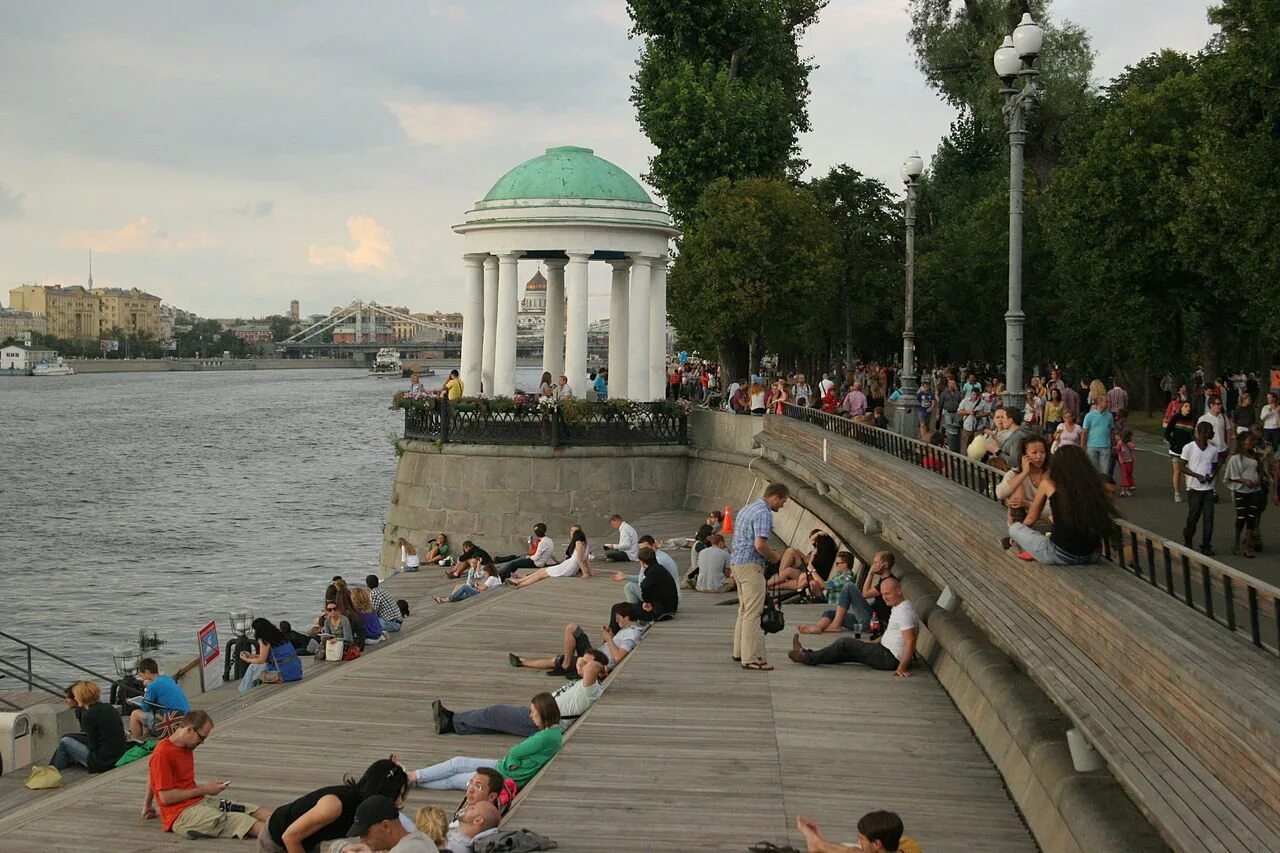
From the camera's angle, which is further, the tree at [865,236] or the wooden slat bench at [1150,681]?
the tree at [865,236]

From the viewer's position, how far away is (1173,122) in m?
40.6

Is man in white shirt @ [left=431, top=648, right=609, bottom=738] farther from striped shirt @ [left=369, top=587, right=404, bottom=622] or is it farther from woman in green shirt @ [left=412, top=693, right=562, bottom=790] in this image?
striped shirt @ [left=369, top=587, right=404, bottom=622]

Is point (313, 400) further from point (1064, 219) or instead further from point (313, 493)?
point (1064, 219)

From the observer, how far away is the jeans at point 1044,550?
10.6 metres

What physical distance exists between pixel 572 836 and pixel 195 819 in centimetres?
313

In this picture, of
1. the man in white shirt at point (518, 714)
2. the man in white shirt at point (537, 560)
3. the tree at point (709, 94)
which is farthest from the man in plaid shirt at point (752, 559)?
the tree at point (709, 94)

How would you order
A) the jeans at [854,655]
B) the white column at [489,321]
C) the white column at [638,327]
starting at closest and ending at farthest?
the jeans at [854,655] < the white column at [638,327] < the white column at [489,321]

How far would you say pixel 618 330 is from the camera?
3712 cm

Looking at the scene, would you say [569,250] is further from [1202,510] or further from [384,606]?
[1202,510]

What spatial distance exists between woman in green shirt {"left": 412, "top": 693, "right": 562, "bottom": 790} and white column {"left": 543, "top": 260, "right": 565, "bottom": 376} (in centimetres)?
2579

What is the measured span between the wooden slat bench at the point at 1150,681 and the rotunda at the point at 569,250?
67.8ft

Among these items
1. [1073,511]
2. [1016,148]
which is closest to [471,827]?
[1073,511]

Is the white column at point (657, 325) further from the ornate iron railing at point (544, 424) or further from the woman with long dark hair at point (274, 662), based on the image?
the woman with long dark hair at point (274, 662)

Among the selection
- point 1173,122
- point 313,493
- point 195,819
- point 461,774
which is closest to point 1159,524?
point 461,774
